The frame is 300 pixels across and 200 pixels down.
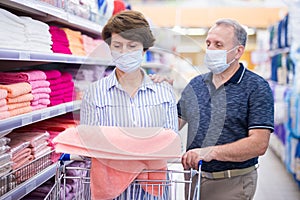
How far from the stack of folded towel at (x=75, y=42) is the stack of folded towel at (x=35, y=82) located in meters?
0.65

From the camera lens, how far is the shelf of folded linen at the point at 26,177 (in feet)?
7.28

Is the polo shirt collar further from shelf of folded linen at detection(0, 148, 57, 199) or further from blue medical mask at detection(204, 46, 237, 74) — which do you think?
shelf of folded linen at detection(0, 148, 57, 199)

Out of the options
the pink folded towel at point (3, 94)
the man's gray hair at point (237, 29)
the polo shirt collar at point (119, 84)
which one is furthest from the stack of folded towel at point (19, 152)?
the man's gray hair at point (237, 29)

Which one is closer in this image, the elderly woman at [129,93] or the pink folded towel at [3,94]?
the elderly woman at [129,93]

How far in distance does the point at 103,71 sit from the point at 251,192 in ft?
7.80

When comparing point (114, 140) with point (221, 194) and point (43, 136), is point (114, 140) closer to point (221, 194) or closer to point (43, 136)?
point (221, 194)

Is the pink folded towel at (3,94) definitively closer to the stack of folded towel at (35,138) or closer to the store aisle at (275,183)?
the stack of folded towel at (35,138)

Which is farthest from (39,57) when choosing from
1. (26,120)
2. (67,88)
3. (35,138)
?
(67,88)

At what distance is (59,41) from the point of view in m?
3.23

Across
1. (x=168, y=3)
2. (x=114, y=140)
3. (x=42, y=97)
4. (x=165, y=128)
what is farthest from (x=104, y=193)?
(x=168, y=3)

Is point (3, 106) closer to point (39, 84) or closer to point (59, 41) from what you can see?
point (39, 84)

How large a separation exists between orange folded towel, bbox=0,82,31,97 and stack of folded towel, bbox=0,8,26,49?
201mm

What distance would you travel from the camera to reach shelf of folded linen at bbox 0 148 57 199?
222cm

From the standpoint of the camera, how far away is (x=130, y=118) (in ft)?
6.10
